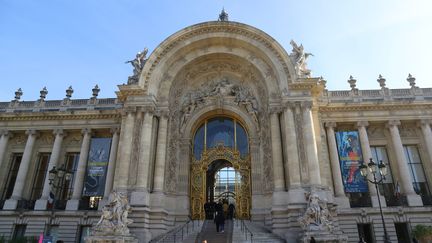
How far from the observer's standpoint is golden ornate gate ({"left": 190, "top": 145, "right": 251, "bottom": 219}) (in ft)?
58.9

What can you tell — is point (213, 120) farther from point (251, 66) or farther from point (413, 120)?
point (413, 120)

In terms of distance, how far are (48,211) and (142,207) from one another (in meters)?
8.47

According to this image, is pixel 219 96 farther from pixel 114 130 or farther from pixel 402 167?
pixel 402 167

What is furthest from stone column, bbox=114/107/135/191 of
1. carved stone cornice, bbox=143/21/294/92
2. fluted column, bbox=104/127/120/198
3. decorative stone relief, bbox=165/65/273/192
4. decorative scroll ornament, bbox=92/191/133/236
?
fluted column, bbox=104/127/120/198

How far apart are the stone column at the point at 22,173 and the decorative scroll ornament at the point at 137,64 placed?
380 inches

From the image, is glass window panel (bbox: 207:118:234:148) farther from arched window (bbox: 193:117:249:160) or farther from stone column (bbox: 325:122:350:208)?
stone column (bbox: 325:122:350:208)

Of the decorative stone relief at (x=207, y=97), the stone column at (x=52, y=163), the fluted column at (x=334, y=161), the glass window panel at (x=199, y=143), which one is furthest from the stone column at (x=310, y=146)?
the stone column at (x=52, y=163)

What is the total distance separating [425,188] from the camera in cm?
1950

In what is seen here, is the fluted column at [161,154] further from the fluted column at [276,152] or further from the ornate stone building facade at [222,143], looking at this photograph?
the fluted column at [276,152]

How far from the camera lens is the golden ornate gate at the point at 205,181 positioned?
707 inches

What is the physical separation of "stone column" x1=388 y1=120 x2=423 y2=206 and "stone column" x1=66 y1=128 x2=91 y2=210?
2076cm

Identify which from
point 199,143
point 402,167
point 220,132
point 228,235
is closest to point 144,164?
point 199,143

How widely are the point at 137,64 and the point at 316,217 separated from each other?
1346 cm

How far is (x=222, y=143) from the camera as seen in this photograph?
64.4 feet
